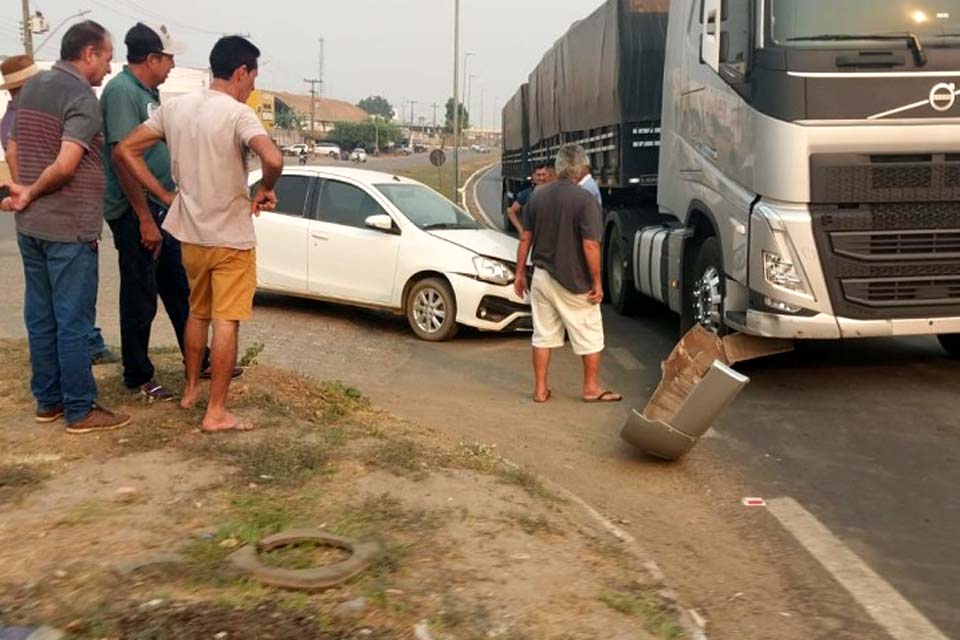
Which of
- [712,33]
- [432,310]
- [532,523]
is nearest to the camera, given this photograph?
[532,523]

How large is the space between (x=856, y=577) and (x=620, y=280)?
296 inches

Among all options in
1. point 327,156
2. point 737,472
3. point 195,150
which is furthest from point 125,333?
point 327,156

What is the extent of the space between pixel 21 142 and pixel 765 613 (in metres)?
3.91

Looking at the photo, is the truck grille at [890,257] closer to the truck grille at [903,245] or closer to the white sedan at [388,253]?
the truck grille at [903,245]

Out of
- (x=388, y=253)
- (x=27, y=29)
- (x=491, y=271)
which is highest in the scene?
(x=27, y=29)

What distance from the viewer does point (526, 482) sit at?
192 inches

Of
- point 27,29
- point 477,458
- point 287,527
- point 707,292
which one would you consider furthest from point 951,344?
point 27,29

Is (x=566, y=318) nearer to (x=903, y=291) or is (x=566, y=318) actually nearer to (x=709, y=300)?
(x=709, y=300)

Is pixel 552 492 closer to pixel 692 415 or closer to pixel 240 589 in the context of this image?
pixel 692 415

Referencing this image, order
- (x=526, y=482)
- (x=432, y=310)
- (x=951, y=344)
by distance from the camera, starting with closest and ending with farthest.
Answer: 1. (x=526, y=482)
2. (x=951, y=344)
3. (x=432, y=310)

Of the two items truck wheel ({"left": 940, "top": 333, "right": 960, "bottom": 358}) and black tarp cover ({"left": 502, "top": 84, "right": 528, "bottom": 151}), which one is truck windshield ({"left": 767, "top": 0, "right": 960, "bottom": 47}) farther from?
black tarp cover ({"left": 502, "top": 84, "right": 528, "bottom": 151})

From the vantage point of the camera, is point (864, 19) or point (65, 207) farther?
point (864, 19)

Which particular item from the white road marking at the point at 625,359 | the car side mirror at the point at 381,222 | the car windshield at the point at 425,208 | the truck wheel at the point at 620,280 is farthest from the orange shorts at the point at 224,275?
the truck wheel at the point at 620,280

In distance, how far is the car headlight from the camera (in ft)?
31.6
